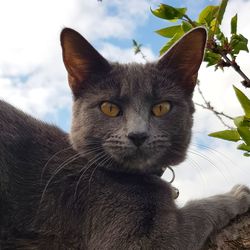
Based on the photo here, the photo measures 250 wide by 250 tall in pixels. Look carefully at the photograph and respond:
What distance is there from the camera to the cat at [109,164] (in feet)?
7.79

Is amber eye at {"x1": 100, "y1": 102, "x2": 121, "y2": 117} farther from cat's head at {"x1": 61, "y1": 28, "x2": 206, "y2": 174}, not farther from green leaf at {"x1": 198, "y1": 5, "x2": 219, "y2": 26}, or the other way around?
green leaf at {"x1": 198, "y1": 5, "x2": 219, "y2": 26}

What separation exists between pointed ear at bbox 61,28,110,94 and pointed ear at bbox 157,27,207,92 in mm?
474

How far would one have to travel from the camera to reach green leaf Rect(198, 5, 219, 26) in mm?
1894

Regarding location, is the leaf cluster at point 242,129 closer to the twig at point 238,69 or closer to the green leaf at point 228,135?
the green leaf at point 228,135

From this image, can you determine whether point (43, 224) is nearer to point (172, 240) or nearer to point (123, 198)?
point (123, 198)

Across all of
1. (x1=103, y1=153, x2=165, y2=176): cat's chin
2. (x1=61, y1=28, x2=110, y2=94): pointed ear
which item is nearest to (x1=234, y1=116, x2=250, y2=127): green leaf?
(x1=103, y1=153, x2=165, y2=176): cat's chin

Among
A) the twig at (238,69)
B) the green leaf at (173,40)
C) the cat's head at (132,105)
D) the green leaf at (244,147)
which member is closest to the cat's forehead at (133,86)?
the cat's head at (132,105)

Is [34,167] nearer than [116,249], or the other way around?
[116,249]

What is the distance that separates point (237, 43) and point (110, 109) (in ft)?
3.72

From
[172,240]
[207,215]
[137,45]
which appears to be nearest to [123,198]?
[172,240]

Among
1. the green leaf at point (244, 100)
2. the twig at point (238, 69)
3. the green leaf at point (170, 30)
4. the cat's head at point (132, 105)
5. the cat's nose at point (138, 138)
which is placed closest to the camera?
the green leaf at point (244, 100)

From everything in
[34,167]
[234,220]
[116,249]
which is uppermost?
[34,167]

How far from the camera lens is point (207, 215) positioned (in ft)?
8.20

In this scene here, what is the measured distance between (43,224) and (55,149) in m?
0.64
